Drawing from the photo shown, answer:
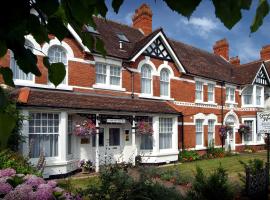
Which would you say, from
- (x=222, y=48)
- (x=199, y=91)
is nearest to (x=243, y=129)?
(x=199, y=91)

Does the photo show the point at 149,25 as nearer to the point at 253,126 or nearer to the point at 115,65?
the point at 115,65

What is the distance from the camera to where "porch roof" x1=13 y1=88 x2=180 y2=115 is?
47.8 feet

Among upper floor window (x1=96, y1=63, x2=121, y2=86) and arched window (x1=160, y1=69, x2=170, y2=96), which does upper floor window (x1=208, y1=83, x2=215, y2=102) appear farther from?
upper floor window (x1=96, y1=63, x2=121, y2=86)

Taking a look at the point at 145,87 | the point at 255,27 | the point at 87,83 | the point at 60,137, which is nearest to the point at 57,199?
the point at 255,27

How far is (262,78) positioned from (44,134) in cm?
2228

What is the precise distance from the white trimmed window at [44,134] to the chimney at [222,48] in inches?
936

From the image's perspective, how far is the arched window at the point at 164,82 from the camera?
862 inches

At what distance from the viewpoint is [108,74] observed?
18.8 m

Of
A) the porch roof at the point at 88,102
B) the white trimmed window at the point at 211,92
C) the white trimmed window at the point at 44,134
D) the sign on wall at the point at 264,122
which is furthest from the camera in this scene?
the white trimmed window at the point at 211,92

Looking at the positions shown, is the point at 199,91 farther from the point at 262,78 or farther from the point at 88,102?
the point at 88,102

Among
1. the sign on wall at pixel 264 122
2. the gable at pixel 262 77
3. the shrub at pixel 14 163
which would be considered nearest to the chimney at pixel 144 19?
the gable at pixel 262 77

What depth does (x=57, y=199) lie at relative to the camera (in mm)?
5227

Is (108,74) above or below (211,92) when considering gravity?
above

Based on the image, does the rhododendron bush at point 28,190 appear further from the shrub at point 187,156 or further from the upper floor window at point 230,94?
the upper floor window at point 230,94
